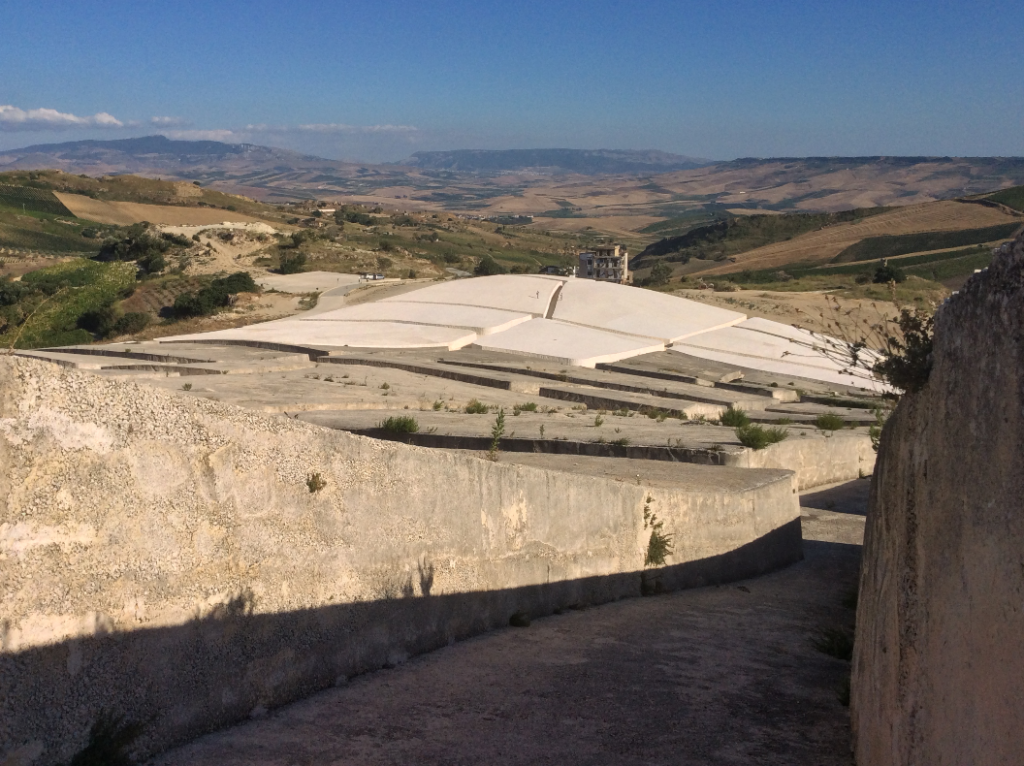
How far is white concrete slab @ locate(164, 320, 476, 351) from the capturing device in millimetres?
22250

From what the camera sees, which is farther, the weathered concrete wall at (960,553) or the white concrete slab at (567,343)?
the white concrete slab at (567,343)

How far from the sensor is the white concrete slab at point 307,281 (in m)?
35.8

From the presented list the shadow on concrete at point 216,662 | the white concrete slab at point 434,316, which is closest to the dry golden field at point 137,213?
the white concrete slab at point 434,316

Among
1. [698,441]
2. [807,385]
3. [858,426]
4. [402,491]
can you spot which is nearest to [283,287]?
[807,385]

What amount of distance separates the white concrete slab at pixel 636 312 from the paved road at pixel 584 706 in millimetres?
18834

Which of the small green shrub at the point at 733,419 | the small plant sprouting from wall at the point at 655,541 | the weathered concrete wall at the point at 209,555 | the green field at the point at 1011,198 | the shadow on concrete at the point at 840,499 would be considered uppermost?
the green field at the point at 1011,198

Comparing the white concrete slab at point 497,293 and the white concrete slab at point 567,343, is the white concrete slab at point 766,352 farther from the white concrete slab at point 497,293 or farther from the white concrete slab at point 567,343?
the white concrete slab at point 497,293

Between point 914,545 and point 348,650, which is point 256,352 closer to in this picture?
point 348,650

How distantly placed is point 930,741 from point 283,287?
3456cm

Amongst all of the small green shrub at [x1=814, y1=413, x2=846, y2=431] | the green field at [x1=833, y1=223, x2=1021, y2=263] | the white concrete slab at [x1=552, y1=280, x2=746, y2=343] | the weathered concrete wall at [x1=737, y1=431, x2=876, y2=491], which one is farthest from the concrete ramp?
the green field at [x1=833, y1=223, x2=1021, y2=263]

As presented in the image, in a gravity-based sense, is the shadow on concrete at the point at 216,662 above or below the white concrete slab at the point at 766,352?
above

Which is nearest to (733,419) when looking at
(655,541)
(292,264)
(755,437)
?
(755,437)

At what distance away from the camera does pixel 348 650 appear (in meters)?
4.73

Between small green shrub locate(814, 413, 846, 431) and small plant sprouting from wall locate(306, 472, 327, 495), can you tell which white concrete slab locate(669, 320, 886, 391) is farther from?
small plant sprouting from wall locate(306, 472, 327, 495)
